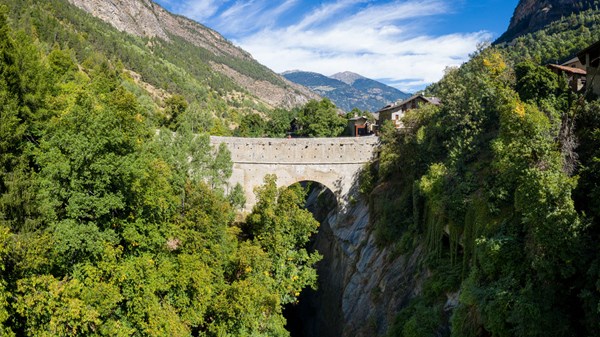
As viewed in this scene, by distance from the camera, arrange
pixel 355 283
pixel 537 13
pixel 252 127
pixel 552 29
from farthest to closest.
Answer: pixel 537 13, pixel 252 127, pixel 552 29, pixel 355 283

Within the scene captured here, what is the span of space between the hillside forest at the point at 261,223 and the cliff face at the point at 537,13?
2832 inches

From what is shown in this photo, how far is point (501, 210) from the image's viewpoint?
17.5 m

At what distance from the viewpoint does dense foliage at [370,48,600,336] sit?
1258cm

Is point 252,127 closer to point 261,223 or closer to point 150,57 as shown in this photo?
point 261,223

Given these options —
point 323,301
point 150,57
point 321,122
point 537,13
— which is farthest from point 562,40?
point 150,57

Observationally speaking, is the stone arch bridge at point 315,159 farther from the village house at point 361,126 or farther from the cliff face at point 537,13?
the cliff face at point 537,13

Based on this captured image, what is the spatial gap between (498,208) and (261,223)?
52.4 ft

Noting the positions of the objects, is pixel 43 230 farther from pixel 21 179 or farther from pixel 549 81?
pixel 549 81

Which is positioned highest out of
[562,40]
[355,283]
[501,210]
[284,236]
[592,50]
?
[562,40]

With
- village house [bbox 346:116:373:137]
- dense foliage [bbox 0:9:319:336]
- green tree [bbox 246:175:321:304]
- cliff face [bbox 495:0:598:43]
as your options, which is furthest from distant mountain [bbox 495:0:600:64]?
dense foliage [bbox 0:9:319:336]

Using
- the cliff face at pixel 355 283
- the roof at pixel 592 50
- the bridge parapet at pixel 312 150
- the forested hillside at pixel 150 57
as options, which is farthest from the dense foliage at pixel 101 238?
the forested hillside at pixel 150 57

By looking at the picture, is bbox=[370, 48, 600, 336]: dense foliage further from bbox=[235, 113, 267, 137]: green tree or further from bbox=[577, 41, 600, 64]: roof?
bbox=[235, 113, 267, 137]: green tree

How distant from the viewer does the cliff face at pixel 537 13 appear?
8662 centimetres

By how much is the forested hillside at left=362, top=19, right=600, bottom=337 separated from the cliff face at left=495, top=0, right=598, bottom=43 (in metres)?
69.6
